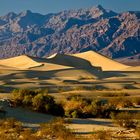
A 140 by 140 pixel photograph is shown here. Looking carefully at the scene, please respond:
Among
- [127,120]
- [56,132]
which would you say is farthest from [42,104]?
[56,132]

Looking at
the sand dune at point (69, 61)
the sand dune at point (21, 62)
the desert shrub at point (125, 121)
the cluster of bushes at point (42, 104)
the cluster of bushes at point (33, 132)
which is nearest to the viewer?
the cluster of bushes at point (33, 132)

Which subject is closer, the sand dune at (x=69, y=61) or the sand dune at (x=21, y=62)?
the sand dune at (x=21, y=62)

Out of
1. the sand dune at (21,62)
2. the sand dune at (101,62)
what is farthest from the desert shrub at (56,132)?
the sand dune at (101,62)

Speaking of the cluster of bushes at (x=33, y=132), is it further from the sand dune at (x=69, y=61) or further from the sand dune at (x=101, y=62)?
the sand dune at (x=101, y=62)

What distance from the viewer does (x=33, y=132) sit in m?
17.4

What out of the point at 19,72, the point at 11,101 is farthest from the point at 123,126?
the point at 19,72

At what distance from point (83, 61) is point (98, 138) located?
8732cm

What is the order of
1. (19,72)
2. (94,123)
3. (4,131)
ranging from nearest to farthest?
(4,131)
(94,123)
(19,72)

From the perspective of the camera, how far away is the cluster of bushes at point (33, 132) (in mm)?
15578

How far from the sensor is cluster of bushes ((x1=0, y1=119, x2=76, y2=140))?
15.6m

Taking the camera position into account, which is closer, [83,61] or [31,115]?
[31,115]

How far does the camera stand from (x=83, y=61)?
102938 millimetres

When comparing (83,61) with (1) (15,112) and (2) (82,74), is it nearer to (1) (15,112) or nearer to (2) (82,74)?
(2) (82,74)

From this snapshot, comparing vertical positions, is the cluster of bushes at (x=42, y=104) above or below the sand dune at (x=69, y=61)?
below
